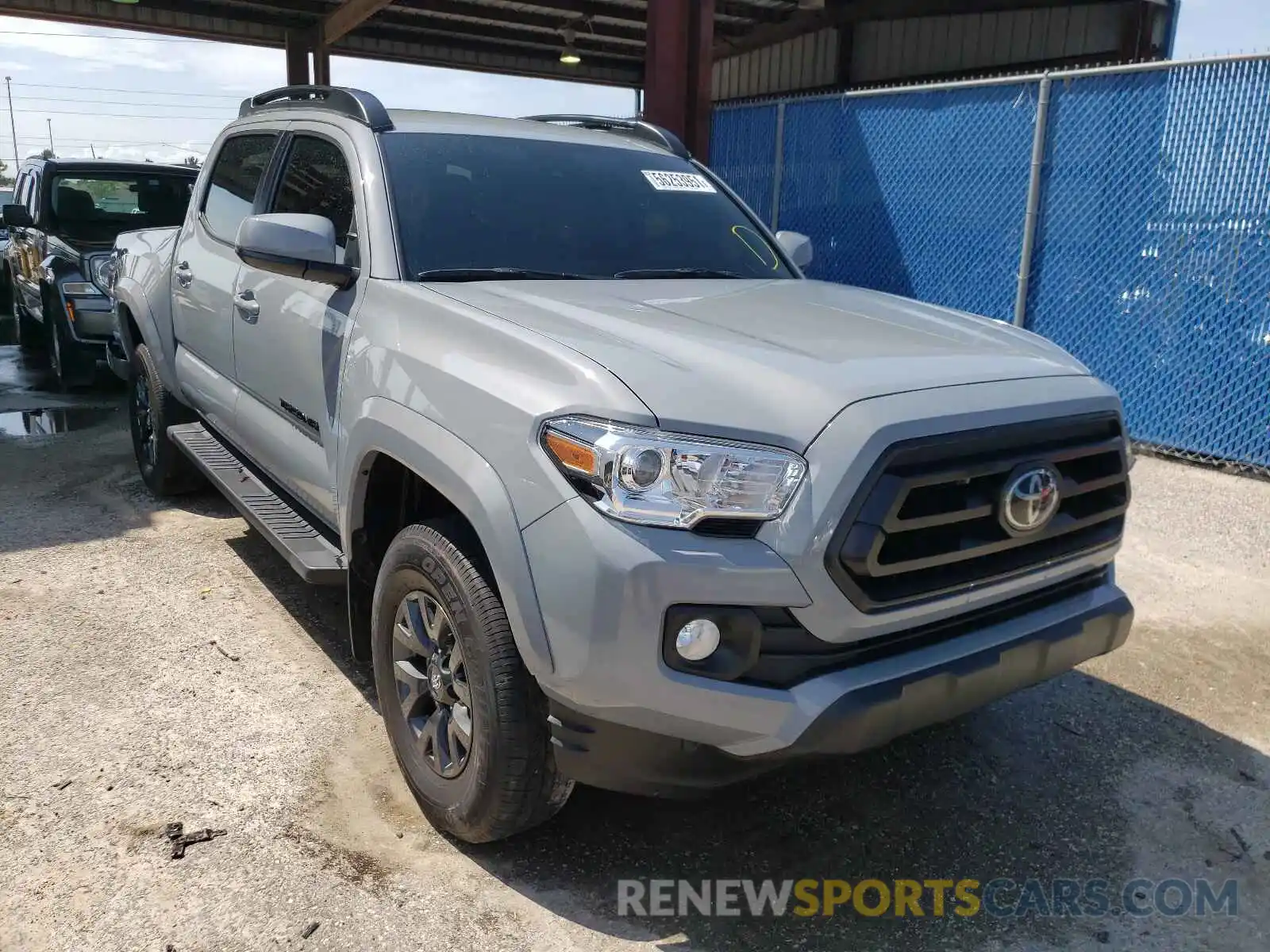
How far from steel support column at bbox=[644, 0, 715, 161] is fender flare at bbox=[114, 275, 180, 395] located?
5703mm

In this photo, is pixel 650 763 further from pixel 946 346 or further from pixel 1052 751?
pixel 1052 751

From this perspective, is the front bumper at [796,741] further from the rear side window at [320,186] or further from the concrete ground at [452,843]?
the rear side window at [320,186]

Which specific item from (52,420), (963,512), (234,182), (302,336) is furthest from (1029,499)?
(52,420)

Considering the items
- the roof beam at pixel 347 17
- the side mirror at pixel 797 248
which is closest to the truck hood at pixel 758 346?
the side mirror at pixel 797 248

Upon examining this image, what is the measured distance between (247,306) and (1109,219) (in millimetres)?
5812

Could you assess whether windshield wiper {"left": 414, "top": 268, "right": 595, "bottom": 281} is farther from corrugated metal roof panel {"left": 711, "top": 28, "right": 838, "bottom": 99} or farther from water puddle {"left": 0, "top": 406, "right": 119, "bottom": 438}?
corrugated metal roof panel {"left": 711, "top": 28, "right": 838, "bottom": 99}

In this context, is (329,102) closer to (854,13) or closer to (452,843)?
(452,843)

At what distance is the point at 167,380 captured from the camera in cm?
520

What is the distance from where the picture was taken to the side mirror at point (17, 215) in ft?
28.3

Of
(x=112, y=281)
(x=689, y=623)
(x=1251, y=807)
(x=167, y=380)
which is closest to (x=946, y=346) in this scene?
(x=689, y=623)

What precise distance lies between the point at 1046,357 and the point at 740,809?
59.5 inches

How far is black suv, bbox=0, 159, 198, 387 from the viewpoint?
315 inches

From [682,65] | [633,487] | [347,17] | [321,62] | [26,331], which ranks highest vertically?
[347,17]

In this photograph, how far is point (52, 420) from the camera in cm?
761
